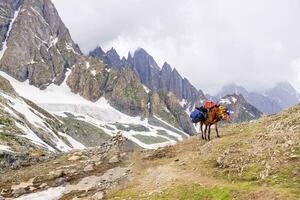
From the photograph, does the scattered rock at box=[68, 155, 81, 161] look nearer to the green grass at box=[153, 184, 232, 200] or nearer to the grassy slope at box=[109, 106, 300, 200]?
the grassy slope at box=[109, 106, 300, 200]

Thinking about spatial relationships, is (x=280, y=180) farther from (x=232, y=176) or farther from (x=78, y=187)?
(x=78, y=187)

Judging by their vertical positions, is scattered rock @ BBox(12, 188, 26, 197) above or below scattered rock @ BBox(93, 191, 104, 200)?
above

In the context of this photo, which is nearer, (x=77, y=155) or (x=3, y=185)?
(x=3, y=185)

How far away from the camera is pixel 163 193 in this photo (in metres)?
35.8

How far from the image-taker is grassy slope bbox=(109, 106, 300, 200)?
104ft

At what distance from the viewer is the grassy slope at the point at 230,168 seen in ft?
104

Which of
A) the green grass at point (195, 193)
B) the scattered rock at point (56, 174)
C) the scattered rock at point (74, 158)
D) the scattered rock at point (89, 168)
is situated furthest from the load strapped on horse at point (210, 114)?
the scattered rock at point (56, 174)

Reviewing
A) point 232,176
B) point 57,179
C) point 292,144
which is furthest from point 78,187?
point 292,144

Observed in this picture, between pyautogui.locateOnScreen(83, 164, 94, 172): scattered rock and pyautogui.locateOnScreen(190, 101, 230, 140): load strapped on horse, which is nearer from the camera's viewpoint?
pyautogui.locateOnScreen(190, 101, 230, 140): load strapped on horse

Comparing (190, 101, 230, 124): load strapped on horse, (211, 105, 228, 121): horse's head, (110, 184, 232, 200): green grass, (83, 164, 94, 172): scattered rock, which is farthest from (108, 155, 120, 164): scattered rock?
(211, 105, 228, 121): horse's head

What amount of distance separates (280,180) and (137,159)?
1933 cm

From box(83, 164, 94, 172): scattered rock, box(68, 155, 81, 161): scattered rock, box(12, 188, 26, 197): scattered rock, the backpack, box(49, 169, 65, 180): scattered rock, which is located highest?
the backpack

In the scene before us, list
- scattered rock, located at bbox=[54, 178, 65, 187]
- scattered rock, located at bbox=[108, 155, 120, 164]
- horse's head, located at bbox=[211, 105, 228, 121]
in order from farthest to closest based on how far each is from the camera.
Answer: scattered rock, located at bbox=[108, 155, 120, 164], horse's head, located at bbox=[211, 105, 228, 121], scattered rock, located at bbox=[54, 178, 65, 187]

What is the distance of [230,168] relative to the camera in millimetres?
36969
